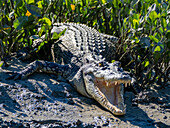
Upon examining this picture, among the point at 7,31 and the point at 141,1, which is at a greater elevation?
the point at 141,1

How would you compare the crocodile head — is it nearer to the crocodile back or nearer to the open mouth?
the open mouth

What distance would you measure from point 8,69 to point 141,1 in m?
3.00

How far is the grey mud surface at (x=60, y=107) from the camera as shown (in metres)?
2.87

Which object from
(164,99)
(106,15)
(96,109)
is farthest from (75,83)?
(106,15)

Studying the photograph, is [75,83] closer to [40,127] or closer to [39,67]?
[39,67]

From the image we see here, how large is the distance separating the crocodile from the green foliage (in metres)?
0.38

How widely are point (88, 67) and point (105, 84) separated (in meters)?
0.51

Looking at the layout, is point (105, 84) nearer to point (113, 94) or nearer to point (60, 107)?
point (113, 94)

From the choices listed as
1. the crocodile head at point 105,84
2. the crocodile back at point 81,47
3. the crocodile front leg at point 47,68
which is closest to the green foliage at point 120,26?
the crocodile back at point 81,47

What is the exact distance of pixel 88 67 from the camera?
12.6 ft

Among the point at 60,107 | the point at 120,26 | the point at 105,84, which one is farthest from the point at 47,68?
the point at 120,26

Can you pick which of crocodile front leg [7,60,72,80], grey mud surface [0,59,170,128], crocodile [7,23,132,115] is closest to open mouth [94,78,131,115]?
crocodile [7,23,132,115]

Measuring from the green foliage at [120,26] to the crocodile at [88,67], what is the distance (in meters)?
0.38

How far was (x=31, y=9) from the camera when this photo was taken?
377cm
